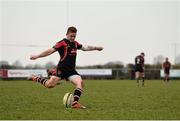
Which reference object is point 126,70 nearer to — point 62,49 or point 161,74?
point 161,74

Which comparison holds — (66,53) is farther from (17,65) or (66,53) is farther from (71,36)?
(17,65)

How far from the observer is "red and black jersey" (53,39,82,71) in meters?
12.2

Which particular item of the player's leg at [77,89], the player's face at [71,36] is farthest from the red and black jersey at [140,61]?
the player's face at [71,36]

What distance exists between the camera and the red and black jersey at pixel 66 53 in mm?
12164

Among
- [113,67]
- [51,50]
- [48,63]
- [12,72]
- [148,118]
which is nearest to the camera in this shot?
[148,118]

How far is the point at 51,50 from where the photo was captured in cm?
1211

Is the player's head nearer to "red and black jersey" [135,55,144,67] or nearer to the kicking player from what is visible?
the kicking player

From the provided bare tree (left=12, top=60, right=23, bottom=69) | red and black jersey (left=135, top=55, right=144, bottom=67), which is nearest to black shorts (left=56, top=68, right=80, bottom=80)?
red and black jersey (left=135, top=55, right=144, bottom=67)

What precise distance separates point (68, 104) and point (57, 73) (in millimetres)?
862

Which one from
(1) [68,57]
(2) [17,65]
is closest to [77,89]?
(1) [68,57]

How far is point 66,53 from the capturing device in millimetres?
12219

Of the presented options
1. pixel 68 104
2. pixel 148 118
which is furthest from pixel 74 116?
pixel 68 104

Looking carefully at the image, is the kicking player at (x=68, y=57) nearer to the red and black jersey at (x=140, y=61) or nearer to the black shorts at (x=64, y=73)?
the black shorts at (x=64, y=73)

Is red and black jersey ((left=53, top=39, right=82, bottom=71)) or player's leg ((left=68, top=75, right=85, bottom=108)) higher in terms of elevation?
red and black jersey ((left=53, top=39, right=82, bottom=71))
